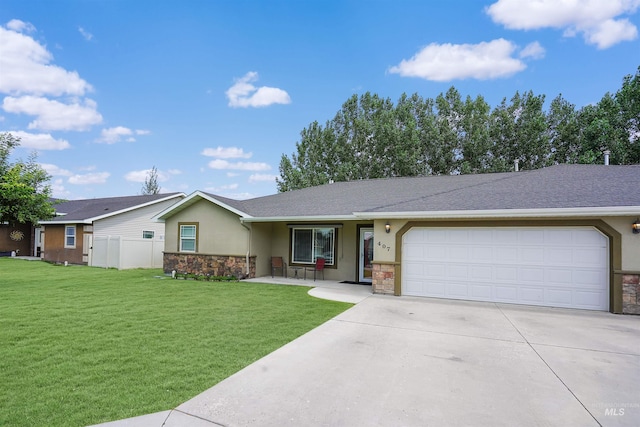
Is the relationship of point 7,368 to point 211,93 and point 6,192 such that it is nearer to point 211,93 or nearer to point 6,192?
point 6,192

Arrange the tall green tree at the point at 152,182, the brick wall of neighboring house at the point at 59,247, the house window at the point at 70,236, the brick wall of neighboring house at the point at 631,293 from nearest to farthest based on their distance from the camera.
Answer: the brick wall of neighboring house at the point at 631,293
the brick wall of neighboring house at the point at 59,247
the house window at the point at 70,236
the tall green tree at the point at 152,182

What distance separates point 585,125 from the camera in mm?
21797

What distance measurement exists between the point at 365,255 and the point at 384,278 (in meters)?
2.57

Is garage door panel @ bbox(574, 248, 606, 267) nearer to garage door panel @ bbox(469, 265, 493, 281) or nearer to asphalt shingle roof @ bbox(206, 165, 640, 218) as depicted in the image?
asphalt shingle roof @ bbox(206, 165, 640, 218)

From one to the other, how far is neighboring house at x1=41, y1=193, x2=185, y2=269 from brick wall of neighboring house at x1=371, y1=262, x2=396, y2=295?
495 inches

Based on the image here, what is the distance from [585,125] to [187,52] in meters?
24.5

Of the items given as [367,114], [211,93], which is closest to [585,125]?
[367,114]

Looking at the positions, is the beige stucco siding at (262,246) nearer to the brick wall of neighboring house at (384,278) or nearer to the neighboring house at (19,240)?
the brick wall of neighboring house at (384,278)

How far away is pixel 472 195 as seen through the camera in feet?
32.2

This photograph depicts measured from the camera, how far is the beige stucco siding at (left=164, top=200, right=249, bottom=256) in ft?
42.1

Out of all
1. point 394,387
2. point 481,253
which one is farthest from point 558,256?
point 394,387

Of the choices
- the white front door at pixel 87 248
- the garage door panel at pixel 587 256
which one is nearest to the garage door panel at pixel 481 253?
the garage door panel at pixel 587 256

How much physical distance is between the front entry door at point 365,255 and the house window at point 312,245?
1.12 metres

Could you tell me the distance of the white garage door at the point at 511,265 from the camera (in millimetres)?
7969
